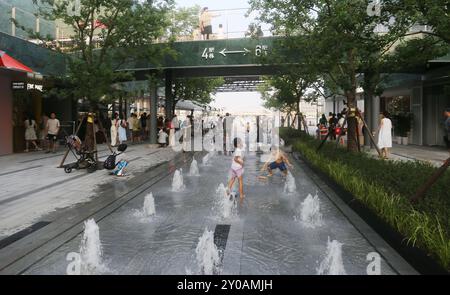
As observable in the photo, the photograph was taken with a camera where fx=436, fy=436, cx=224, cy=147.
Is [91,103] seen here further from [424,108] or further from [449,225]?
[424,108]

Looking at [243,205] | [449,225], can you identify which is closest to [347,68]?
[243,205]

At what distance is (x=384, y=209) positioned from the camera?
6609 mm

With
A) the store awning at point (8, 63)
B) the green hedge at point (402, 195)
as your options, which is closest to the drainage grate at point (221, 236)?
the green hedge at point (402, 195)

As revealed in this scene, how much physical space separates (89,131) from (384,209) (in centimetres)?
1032

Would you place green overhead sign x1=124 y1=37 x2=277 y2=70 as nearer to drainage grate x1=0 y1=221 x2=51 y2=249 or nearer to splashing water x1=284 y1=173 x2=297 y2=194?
splashing water x1=284 y1=173 x2=297 y2=194

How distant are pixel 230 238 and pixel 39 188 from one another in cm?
631

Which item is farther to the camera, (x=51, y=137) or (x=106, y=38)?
(x=51, y=137)

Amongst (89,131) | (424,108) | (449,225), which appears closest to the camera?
(449,225)

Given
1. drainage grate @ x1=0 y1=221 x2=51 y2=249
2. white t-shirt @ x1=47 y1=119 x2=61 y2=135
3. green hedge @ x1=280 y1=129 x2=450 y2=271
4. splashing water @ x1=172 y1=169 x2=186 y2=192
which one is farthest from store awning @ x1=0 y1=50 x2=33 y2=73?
green hedge @ x1=280 y1=129 x2=450 y2=271

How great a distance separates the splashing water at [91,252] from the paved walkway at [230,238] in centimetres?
8

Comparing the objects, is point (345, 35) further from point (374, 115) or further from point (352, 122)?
point (374, 115)

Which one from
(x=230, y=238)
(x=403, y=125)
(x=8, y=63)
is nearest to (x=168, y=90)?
(x=8, y=63)

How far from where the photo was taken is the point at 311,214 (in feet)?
25.3

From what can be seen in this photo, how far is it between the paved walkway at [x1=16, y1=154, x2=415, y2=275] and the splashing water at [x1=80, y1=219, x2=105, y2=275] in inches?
3.3
